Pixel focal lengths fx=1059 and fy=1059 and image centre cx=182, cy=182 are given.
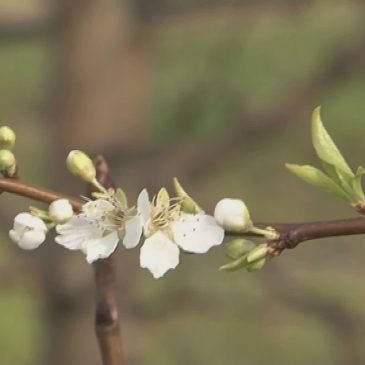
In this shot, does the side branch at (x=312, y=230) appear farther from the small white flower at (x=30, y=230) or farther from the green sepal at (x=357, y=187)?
the small white flower at (x=30, y=230)

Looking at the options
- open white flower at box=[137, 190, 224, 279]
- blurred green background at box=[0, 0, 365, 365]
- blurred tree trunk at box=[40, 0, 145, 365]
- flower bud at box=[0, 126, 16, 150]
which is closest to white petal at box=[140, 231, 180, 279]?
open white flower at box=[137, 190, 224, 279]

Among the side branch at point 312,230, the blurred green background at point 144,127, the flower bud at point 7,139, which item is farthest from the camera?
the blurred green background at point 144,127

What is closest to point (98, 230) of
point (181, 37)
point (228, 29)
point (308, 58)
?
point (228, 29)

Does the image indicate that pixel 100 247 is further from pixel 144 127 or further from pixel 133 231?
pixel 144 127

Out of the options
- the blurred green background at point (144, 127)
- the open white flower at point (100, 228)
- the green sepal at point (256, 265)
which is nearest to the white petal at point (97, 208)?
the open white flower at point (100, 228)

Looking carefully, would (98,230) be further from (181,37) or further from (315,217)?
(315,217)
